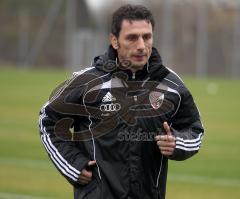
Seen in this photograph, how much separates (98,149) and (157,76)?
63 cm

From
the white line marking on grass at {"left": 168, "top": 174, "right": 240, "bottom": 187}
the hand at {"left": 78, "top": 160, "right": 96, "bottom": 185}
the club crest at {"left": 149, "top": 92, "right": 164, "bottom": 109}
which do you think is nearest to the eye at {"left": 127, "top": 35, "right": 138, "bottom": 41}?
the club crest at {"left": 149, "top": 92, "right": 164, "bottom": 109}

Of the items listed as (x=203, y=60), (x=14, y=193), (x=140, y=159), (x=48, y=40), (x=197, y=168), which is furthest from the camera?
(x=48, y=40)

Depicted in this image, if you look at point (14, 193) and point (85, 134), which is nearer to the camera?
point (85, 134)

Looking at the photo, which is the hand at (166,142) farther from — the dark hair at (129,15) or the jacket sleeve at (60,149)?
the dark hair at (129,15)

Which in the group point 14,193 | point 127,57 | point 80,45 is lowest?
point 14,193

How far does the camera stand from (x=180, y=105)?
17.8 feet

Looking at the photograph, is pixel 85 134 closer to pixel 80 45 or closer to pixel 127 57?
pixel 127 57

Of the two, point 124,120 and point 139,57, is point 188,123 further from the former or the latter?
point 139,57

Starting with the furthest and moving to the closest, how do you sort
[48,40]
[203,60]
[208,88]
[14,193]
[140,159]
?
1. [48,40]
2. [203,60]
3. [208,88]
4. [14,193]
5. [140,159]

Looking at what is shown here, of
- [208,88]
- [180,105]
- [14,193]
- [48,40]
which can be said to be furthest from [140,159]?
[48,40]

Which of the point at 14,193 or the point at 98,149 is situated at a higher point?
the point at 98,149

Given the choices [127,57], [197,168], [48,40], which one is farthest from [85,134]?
[48,40]

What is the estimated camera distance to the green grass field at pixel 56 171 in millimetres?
10953

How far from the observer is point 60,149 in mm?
5449
